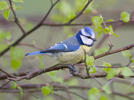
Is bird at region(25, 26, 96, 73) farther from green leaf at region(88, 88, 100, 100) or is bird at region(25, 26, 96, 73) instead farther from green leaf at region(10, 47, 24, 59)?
green leaf at region(10, 47, 24, 59)

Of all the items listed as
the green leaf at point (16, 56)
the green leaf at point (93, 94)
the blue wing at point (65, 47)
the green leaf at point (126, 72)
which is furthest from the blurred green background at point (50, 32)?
the green leaf at point (16, 56)

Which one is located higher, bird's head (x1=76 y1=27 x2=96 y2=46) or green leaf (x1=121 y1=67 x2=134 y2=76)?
bird's head (x1=76 y1=27 x2=96 y2=46)

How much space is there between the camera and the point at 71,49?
6.82 feet

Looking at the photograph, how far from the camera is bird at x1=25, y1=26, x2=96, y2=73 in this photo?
78.8 inches

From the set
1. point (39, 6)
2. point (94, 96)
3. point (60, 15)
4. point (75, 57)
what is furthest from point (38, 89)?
point (39, 6)

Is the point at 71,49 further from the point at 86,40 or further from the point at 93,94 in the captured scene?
the point at 93,94

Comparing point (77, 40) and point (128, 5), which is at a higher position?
point (128, 5)

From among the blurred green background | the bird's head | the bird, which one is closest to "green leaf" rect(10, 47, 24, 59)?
the blurred green background

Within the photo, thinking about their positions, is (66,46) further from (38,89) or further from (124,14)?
(124,14)

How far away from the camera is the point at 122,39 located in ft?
14.2

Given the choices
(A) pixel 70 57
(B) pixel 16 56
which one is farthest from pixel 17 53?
(A) pixel 70 57

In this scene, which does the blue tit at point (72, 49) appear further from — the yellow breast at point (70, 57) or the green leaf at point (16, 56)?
the green leaf at point (16, 56)

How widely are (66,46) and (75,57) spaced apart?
12cm

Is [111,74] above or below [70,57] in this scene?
below
